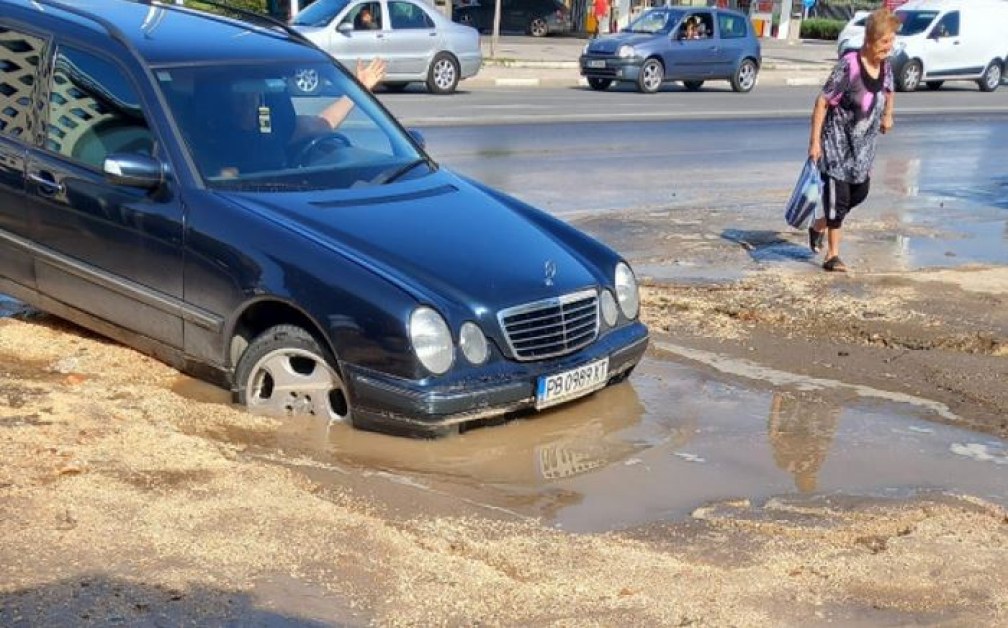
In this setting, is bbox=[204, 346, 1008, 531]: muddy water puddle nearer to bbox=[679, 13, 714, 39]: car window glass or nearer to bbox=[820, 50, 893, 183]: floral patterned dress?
bbox=[820, 50, 893, 183]: floral patterned dress

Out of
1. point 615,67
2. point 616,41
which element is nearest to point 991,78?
point 616,41

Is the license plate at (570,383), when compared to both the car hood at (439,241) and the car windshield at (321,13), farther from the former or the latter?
the car windshield at (321,13)

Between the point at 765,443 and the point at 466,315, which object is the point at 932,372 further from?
the point at 466,315

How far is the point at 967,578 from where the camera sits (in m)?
4.65

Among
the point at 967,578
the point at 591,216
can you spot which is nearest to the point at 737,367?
the point at 967,578

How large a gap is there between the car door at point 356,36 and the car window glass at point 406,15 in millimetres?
227

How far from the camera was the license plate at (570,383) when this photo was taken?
19.2 ft

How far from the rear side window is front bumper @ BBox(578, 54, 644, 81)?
308 centimetres

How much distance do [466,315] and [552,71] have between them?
27785 millimetres

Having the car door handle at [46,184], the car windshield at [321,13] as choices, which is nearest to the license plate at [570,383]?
the car door handle at [46,184]

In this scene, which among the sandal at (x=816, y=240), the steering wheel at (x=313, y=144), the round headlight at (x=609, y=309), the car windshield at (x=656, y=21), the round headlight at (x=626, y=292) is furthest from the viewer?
the car windshield at (x=656, y=21)

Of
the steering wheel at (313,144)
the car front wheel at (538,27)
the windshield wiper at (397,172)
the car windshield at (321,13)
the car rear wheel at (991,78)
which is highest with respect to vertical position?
the car windshield at (321,13)

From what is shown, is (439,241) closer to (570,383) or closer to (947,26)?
(570,383)

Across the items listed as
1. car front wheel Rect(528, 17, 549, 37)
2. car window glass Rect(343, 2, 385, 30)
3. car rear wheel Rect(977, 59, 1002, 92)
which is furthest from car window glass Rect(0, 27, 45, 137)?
car front wheel Rect(528, 17, 549, 37)
